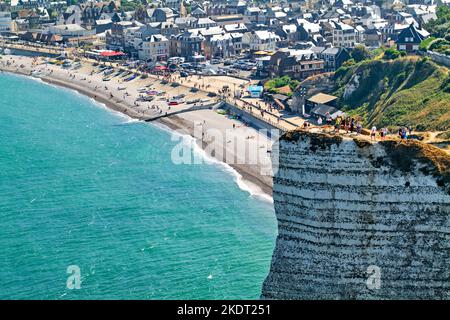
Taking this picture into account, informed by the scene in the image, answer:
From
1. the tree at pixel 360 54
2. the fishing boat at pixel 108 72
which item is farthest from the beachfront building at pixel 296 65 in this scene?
the fishing boat at pixel 108 72

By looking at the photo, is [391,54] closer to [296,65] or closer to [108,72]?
[296,65]

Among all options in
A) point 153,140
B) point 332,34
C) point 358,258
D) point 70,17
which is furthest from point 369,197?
point 70,17

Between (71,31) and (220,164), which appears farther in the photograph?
(71,31)

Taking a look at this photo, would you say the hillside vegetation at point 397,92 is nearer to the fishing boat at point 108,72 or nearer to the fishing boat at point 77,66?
the fishing boat at point 108,72

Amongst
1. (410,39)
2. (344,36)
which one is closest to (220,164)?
(410,39)

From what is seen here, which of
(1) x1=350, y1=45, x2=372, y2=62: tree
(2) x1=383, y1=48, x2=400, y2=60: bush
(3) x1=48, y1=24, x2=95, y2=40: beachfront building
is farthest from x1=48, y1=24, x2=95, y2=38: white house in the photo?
(2) x1=383, y1=48, x2=400, y2=60: bush

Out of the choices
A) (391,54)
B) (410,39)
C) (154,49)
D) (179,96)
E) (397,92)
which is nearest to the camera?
(397,92)

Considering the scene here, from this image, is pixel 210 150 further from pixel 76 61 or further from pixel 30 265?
pixel 76 61
